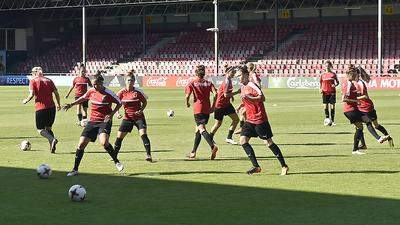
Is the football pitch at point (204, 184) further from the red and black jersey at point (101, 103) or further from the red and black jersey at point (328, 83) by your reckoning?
the red and black jersey at point (328, 83)

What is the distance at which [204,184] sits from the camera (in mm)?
14461

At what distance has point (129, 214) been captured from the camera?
1148 centimetres

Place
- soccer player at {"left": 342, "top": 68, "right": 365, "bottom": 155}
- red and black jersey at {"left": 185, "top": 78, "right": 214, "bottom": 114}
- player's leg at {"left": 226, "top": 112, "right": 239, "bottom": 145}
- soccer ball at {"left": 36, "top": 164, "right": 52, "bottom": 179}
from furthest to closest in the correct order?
player's leg at {"left": 226, "top": 112, "right": 239, "bottom": 145}
soccer player at {"left": 342, "top": 68, "right": 365, "bottom": 155}
red and black jersey at {"left": 185, "top": 78, "right": 214, "bottom": 114}
soccer ball at {"left": 36, "top": 164, "right": 52, "bottom": 179}

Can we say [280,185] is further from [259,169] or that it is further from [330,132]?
[330,132]

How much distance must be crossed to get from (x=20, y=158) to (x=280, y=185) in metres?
7.02

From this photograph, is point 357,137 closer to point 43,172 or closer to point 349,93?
point 349,93

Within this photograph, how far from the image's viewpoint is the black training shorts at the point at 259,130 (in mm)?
15430

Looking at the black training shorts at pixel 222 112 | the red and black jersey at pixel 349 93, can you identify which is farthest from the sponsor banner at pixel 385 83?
the red and black jersey at pixel 349 93

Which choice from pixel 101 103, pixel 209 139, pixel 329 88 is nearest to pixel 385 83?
pixel 329 88

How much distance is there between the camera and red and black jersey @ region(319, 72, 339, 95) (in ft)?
95.7

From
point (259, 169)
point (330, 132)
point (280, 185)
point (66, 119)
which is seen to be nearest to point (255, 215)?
point (280, 185)

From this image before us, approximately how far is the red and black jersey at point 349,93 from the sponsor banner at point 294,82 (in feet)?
136

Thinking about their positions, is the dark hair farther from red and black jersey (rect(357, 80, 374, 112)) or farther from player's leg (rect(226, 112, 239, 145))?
red and black jersey (rect(357, 80, 374, 112))

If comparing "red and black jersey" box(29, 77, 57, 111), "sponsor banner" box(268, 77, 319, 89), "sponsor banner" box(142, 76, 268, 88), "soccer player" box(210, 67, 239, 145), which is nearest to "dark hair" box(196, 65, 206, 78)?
"soccer player" box(210, 67, 239, 145)
